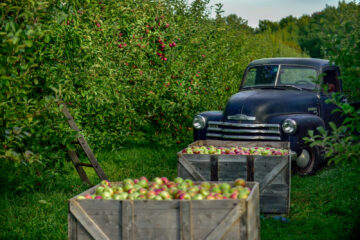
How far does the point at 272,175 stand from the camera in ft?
19.7

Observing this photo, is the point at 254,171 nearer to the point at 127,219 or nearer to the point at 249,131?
the point at 249,131

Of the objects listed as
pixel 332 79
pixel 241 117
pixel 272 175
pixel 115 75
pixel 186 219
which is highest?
pixel 115 75

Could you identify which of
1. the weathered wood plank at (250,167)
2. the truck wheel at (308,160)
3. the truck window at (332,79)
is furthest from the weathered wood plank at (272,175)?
the truck window at (332,79)

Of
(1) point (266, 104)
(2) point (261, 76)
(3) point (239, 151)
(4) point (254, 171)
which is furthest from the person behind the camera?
(2) point (261, 76)

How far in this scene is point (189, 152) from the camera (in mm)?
6488

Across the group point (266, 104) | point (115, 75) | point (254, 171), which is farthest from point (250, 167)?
point (115, 75)

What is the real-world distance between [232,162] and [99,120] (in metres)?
3.23

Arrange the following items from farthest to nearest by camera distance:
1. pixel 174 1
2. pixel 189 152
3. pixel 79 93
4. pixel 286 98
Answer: pixel 174 1, pixel 286 98, pixel 79 93, pixel 189 152

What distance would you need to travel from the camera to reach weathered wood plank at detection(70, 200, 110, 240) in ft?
12.8

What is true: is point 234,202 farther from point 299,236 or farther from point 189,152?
point 189,152

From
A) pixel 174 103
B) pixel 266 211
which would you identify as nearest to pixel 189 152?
pixel 266 211

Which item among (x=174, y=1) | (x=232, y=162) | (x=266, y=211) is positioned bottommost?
(x=266, y=211)

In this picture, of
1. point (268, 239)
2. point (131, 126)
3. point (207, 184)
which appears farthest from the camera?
point (131, 126)

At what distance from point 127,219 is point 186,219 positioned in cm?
48
